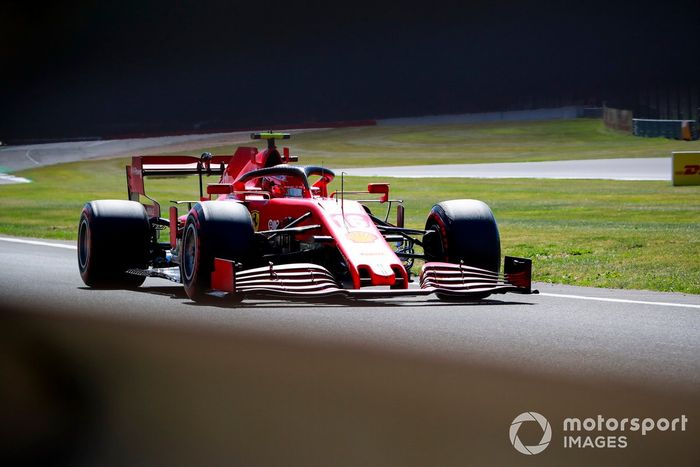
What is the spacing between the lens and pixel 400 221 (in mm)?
9961

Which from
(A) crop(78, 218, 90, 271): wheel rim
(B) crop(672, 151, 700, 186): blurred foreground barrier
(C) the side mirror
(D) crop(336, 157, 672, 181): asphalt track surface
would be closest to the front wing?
(C) the side mirror

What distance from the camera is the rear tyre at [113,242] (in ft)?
31.9

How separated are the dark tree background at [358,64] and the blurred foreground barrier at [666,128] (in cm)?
123

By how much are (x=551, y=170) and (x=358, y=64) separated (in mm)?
17661

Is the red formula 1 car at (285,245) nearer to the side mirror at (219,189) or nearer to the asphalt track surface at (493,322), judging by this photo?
the side mirror at (219,189)

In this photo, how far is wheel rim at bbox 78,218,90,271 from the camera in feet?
32.2

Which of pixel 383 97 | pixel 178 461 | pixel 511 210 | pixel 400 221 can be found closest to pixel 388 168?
pixel 383 97

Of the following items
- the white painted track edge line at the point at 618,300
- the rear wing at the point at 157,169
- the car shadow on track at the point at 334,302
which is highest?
the rear wing at the point at 157,169

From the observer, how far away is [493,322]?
24.3 feet

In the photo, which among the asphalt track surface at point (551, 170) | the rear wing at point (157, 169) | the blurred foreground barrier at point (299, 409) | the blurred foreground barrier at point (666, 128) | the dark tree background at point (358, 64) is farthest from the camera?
the blurred foreground barrier at point (666, 128)

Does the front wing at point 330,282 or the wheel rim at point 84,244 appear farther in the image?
the wheel rim at point 84,244

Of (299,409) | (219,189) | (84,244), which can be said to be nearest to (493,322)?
(219,189)

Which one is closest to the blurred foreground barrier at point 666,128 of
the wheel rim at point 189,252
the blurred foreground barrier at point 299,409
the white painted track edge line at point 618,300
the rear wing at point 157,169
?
the rear wing at point 157,169

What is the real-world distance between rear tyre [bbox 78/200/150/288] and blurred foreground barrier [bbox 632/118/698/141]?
34642 mm
